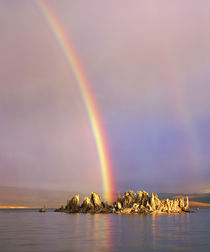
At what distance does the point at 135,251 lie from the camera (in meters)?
47.7

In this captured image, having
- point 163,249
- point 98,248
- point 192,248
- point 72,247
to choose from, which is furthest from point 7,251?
point 192,248

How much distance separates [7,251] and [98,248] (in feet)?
45.9

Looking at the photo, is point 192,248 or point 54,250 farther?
point 192,248

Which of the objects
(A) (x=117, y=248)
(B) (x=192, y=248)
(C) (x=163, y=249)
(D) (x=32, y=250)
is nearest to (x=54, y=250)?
(D) (x=32, y=250)

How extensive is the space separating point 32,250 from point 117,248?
43.9ft

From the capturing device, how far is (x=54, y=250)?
4838cm

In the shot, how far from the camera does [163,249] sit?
163ft

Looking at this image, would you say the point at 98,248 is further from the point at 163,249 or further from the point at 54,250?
the point at 163,249

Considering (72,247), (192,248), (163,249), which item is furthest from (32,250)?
(192,248)

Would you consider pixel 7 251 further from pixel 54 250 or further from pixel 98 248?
pixel 98 248

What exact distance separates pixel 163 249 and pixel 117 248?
729cm

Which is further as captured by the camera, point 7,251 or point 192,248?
point 192,248

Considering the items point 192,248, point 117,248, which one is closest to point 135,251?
point 117,248

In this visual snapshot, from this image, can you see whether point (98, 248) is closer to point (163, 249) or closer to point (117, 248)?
point (117, 248)
